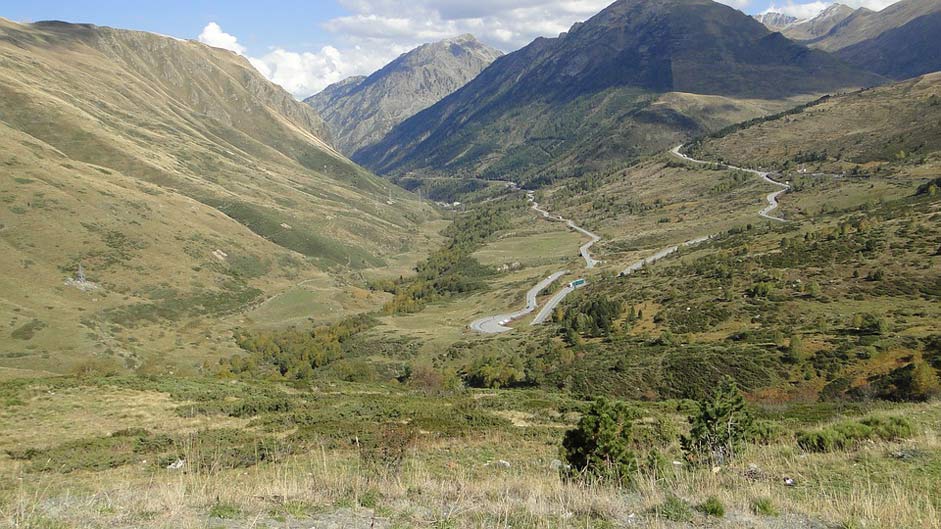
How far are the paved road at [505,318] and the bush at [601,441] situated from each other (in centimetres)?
6915

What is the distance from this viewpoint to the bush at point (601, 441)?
14422 mm

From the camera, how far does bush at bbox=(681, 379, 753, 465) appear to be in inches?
587

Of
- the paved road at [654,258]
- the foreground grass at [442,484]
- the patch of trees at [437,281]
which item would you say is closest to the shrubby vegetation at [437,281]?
the patch of trees at [437,281]

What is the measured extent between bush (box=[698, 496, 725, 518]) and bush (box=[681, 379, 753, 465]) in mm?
5058

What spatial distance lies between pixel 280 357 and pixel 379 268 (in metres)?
94.8

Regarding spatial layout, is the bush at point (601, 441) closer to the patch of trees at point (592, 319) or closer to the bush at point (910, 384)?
the bush at point (910, 384)

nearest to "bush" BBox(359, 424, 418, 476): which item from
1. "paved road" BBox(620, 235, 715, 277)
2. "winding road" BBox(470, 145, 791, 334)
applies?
"winding road" BBox(470, 145, 791, 334)

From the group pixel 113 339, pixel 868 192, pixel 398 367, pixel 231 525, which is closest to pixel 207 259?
pixel 113 339

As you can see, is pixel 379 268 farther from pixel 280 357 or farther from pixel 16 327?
pixel 16 327

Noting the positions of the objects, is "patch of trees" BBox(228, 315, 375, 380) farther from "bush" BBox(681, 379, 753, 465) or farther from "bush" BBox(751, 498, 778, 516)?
"bush" BBox(751, 498, 778, 516)

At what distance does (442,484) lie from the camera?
10.8 metres

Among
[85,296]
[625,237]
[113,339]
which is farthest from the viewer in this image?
[625,237]

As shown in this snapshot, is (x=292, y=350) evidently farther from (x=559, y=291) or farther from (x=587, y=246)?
(x=587, y=246)

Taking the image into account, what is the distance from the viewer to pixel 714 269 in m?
79.1
